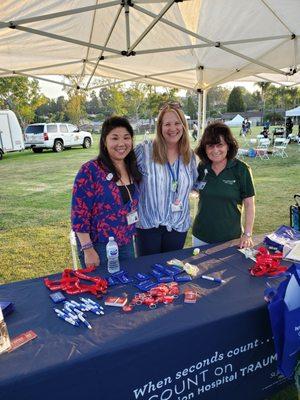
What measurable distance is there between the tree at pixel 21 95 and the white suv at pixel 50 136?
15.7 feet

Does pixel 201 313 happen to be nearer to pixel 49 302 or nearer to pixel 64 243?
pixel 49 302

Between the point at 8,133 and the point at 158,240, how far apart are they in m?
15.6

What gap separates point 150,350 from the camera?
138 cm

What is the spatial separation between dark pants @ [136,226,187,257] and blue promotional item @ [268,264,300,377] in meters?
1.11

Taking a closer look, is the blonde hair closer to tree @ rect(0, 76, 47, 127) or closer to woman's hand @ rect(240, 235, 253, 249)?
woman's hand @ rect(240, 235, 253, 249)

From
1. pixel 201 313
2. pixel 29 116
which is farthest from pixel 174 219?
pixel 29 116

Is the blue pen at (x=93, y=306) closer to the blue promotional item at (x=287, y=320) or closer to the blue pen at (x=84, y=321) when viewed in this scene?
the blue pen at (x=84, y=321)

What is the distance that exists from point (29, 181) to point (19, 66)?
621 centimetres

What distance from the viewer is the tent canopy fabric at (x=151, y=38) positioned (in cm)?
258

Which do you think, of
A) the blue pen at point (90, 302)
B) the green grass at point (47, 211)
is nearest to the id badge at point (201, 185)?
the blue pen at point (90, 302)

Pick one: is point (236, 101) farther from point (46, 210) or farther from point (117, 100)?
point (46, 210)

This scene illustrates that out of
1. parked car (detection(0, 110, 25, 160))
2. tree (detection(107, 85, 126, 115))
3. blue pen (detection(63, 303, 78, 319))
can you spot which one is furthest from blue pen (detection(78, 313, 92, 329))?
tree (detection(107, 85, 126, 115))

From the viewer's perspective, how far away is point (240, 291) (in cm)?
175

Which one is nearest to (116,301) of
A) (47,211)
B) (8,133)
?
(47,211)
